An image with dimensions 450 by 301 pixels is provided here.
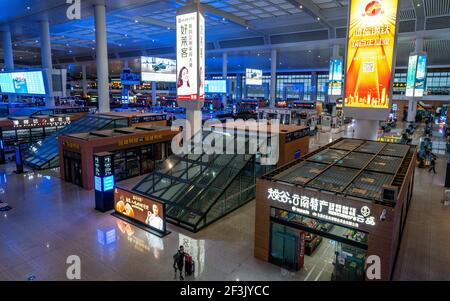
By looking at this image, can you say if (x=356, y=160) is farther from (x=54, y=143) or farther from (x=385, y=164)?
(x=54, y=143)

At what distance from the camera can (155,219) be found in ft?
39.6

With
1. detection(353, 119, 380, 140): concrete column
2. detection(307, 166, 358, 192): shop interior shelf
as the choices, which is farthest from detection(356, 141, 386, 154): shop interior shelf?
detection(307, 166, 358, 192): shop interior shelf

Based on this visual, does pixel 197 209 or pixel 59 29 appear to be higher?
pixel 59 29

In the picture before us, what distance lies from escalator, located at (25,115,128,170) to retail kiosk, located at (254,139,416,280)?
17566 mm

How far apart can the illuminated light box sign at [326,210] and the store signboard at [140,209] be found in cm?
478

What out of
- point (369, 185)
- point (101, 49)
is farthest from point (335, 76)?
point (369, 185)

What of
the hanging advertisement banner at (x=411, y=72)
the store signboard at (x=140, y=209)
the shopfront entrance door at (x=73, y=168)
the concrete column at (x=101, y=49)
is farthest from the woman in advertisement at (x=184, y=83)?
the hanging advertisement banner at (x=411, y=72)

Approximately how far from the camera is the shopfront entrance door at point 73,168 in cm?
1791

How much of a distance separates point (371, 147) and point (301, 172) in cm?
716

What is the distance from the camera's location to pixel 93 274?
9.14 meters

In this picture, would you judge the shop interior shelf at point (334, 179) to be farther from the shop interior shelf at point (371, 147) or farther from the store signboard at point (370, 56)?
the store signboard at point (370, 56)
